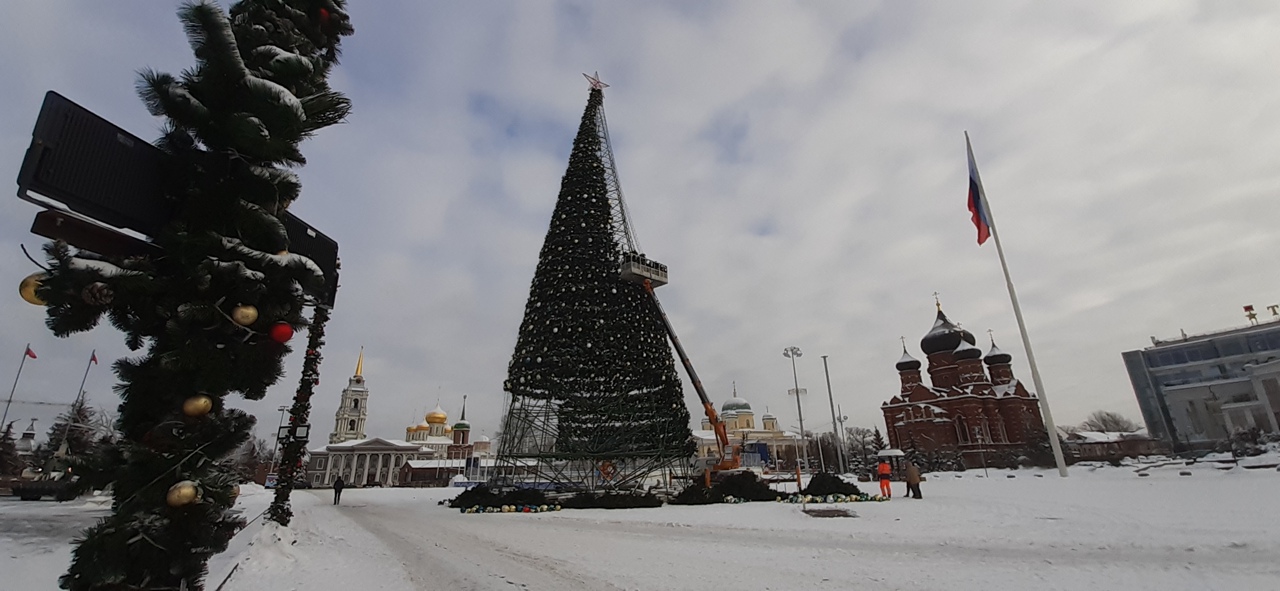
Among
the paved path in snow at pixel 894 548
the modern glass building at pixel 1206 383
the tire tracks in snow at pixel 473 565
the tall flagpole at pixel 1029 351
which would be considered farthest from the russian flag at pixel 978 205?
the modern glass building at pixel 1206 383

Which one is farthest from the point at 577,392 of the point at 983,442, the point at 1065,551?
the point at 983,442

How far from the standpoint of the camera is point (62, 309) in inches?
103

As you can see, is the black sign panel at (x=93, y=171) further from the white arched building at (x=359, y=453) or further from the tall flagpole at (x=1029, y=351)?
the white arched building at (x=359, y=453)

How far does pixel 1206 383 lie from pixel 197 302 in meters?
87.5

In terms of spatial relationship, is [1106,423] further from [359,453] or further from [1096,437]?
[359,453]

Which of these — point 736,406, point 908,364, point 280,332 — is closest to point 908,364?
point 908,364

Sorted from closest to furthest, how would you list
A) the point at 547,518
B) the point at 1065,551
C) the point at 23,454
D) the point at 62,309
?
the point at 62,309
the point at 1065,551
the point at 547,518
the point at 23,454

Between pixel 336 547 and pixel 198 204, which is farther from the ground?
pixel 198 204

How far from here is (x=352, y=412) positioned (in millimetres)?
70938

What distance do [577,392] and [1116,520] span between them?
663 inches

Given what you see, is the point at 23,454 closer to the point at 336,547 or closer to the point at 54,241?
the point at 336,547

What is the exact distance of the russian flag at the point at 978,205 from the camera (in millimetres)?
21984

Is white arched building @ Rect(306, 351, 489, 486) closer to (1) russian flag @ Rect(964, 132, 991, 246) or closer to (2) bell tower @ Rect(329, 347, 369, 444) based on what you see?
(2) bell tower @ Rect(329, 347, 369, 444)

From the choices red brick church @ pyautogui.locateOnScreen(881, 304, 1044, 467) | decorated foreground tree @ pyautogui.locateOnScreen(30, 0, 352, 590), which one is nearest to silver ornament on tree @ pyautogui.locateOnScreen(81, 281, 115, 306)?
decorated foreground tree @ pyautogui.locateOnScreen(30, 0, 352, 590)
